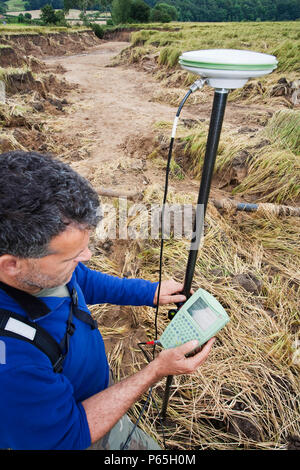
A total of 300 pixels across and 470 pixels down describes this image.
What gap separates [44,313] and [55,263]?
15 centimetres

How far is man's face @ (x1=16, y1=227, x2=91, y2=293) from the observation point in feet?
2.54

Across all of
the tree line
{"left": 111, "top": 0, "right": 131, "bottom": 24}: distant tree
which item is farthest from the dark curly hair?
the tree line

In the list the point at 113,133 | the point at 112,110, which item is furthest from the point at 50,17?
the point at 113,133

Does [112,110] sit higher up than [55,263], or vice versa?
[55,263]

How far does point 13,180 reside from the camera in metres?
0.70

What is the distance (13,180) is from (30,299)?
1.08 ft

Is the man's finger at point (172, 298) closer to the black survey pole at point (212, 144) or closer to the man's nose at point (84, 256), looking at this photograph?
the black survey pole at point (212, 144)

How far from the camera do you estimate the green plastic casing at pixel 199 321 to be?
992 mm

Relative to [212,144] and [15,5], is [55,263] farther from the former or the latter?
[15,5]

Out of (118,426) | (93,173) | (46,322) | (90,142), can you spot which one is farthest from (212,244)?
(90,142)

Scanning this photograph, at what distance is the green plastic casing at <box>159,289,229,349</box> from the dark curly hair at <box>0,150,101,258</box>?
55 cm

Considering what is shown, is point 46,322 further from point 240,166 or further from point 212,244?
point 240,166

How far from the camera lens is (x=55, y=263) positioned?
81 centimetres
